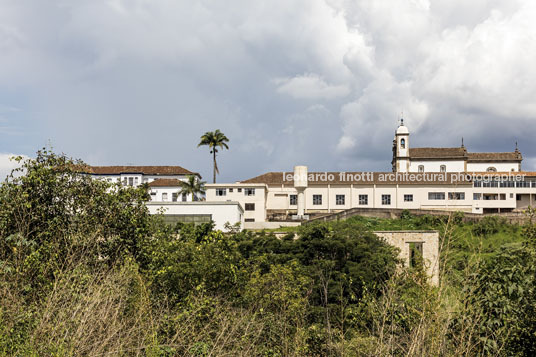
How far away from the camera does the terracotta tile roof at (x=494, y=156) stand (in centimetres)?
6850

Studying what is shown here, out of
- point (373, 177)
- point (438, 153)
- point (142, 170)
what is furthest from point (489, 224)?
point (142, 170)

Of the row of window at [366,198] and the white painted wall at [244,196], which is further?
the row of window at [366,198]

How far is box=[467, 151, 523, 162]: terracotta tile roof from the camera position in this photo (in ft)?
225

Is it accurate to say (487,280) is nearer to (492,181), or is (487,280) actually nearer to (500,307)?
(500,307)

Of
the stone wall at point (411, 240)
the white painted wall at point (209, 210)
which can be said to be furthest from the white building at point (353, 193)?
the stone wall at point (411, 240)

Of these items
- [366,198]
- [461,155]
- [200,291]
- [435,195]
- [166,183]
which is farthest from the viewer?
[461,155]

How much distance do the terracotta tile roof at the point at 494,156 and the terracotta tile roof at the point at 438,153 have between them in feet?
8.54

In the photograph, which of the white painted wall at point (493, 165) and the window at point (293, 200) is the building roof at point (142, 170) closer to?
the window at point (293, 200)

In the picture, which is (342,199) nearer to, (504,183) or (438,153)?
(504,183)

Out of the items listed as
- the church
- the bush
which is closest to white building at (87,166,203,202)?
the church

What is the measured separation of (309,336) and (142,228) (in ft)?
19.4

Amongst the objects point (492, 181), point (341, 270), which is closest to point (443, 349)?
point (341, 270)

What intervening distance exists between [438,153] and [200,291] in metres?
62.9

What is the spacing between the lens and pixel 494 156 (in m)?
69.1
